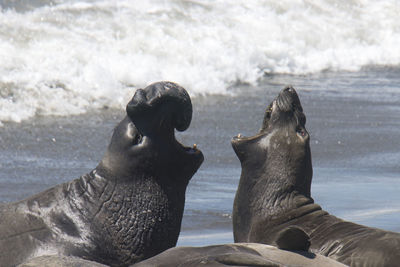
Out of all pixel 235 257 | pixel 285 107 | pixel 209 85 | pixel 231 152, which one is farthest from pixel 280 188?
pixel 209 85

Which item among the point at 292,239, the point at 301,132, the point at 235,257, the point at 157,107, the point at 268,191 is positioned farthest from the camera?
the point at 301,132

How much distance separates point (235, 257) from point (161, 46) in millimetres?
10077

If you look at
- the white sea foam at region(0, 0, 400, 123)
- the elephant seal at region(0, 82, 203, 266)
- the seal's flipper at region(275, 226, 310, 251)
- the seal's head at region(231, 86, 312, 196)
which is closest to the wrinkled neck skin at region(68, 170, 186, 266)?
the elephant seal at region(0, 82, 203, 266)

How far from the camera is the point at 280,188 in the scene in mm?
5859

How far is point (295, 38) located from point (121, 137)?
1327cm

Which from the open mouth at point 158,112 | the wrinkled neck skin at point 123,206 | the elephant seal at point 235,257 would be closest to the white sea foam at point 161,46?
the wrinkled neck skin at point 123,206

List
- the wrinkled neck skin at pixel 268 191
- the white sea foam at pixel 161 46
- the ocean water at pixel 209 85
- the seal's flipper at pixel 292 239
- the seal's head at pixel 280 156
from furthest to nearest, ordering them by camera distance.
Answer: the white sea foam at pixel 161 46 → the ocean water at pixel 209 85 → the seal's head at pixel 280 156 → the wrinkled neck skin at pixel 268 191 → the seal's flipper at pixel 292 239

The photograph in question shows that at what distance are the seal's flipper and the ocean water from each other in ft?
6.40

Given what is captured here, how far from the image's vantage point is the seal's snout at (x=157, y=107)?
4738mm

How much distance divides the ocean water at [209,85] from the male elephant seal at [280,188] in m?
0.75

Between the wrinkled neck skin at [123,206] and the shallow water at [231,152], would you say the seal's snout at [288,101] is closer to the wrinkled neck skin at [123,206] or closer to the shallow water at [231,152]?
the shallow water at [231,152]

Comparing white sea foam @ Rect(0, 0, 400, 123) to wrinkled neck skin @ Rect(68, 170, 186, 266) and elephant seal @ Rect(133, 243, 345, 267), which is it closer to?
wrinkled neck skin @ Rect(68, 170, 186, 266)

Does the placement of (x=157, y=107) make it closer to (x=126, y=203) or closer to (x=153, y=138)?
Answer: (x=153, y=138)

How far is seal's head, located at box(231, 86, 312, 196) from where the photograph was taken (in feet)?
19.4
